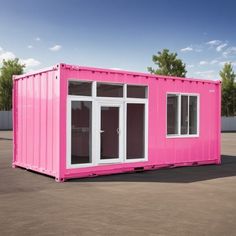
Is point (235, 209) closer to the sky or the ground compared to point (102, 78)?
closer to the ground

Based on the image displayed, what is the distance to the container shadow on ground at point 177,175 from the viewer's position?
10.9 m

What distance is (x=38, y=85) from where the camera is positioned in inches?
467

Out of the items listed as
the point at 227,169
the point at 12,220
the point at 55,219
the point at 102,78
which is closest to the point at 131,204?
the point at 55,219

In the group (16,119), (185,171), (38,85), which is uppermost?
(38,85)

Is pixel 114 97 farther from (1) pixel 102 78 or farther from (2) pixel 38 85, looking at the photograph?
(2) pixel 38 85

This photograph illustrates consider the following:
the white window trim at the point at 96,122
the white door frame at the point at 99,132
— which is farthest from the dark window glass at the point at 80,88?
the white door frame at the point at 99,132

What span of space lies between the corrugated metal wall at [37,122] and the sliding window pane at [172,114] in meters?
4.29

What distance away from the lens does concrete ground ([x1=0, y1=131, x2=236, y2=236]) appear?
6129 millimetres

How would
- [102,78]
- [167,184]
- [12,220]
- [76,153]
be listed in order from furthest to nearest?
[76,153] < [102,78] < [167,184] < [12,220]

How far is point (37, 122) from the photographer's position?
11.9 metres

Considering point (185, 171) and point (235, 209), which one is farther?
point (185, 171)

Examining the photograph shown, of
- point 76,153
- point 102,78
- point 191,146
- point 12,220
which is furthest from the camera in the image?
point 76,153

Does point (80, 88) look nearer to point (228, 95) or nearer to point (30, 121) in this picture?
point (30, 121)

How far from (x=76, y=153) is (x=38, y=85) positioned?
5579 millimetres
